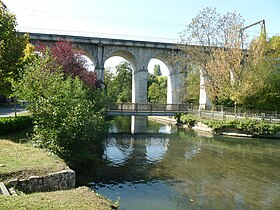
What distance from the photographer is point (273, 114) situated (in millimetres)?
22969

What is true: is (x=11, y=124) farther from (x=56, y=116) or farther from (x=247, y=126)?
(x=247, y=126)

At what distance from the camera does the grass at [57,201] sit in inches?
191

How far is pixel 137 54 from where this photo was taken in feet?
108

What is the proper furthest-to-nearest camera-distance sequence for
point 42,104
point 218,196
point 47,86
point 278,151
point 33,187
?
point 278,151, point 47,86, point 42,104, point 218,196, point 33,187

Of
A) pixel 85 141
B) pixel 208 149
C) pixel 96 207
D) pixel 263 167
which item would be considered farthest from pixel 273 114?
pixel 96 207

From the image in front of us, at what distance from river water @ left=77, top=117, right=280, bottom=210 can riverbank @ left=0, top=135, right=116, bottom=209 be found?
184cm

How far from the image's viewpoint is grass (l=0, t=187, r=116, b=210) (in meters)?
4.85

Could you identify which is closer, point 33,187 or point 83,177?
point 33,187

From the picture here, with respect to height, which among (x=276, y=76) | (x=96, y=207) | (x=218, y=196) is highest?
(x=276, y=76)

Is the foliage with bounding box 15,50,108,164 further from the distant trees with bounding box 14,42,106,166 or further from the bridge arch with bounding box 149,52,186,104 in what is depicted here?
the bridge arch with bounding box 149,52,186,104

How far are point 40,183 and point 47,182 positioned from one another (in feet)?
0.57

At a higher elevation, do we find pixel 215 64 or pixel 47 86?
pixel 215 64

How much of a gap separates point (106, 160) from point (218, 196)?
608cm

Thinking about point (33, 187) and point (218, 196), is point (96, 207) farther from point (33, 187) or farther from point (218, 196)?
point (218, 196)
